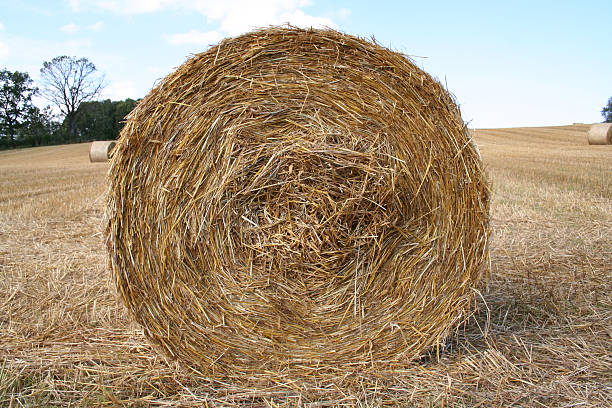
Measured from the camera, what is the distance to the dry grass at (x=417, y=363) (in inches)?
96.7

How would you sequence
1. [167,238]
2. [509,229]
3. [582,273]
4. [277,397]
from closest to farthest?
[277,397] < [167,238] < [582,273] < [509,229]

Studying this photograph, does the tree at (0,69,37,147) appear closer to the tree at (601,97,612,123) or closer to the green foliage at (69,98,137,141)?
the green foliage at (69,98,137,141)

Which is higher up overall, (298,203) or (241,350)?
(298,203)

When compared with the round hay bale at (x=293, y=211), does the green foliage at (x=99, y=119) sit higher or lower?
higher

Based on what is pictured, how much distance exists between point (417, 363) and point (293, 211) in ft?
3.63

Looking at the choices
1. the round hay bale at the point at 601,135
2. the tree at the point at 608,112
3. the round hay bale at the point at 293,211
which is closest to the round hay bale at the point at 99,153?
the round hay bale at the point at 293,211

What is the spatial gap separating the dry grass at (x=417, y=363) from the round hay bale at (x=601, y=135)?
14.3 m

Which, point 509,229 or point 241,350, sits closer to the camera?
point 241,350

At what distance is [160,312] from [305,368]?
857 mm

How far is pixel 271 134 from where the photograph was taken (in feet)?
8.68

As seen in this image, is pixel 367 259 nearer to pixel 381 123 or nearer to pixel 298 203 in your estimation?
pixel 298 203

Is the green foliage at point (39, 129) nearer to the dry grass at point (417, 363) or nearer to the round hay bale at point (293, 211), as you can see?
the dry grass at point (417, 363)

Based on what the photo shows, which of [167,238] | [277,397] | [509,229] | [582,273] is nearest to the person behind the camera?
[277,397]

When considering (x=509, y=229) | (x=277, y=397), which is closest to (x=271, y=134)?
(x=277, y=397)
